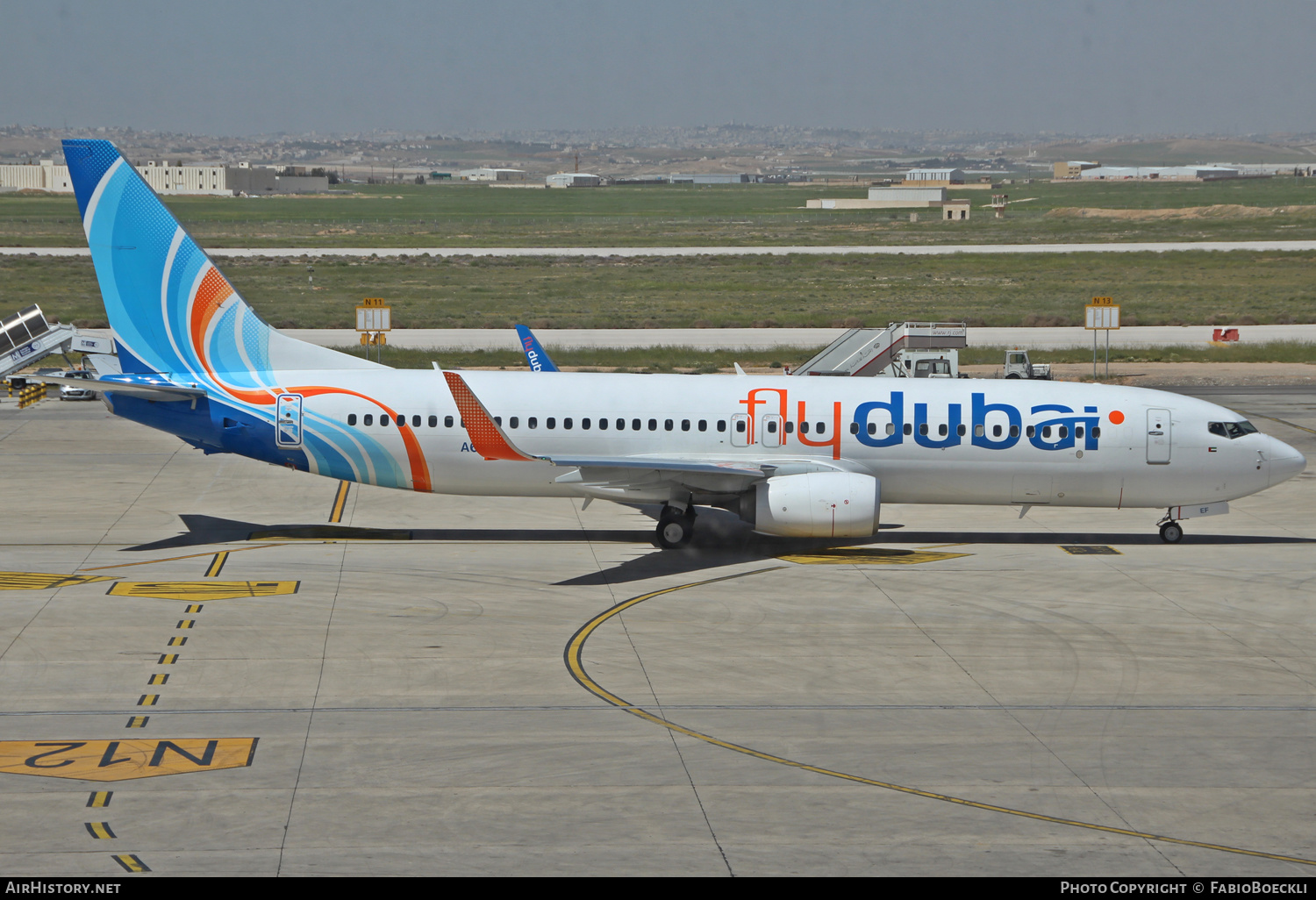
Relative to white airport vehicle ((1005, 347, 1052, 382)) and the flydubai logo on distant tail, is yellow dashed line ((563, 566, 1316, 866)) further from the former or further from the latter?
white airport vehicle ((1005, 347, 1052, 382))

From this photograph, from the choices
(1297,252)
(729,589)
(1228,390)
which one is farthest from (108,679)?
(1297,252)

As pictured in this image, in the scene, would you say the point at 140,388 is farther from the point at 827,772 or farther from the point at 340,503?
the point at 827,772

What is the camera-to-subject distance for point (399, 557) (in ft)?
93.7

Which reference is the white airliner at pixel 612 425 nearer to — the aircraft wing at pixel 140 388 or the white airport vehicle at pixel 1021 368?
the aircraft wing at pixel 140 388

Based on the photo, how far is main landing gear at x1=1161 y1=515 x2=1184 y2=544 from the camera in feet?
101

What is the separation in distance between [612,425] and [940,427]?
753 cm

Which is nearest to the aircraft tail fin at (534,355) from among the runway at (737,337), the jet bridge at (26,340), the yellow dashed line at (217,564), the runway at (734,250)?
the yellow dashed line at (217,564)

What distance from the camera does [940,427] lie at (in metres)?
29.3

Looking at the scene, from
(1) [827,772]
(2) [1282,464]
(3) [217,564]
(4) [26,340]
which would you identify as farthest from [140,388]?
(2) [1282,464]

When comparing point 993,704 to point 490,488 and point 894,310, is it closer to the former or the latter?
point 490,488

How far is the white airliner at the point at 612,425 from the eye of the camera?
95.8ft
